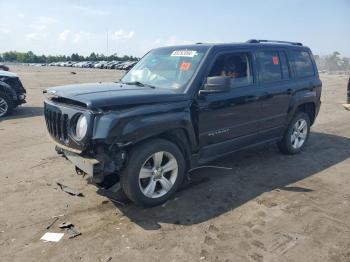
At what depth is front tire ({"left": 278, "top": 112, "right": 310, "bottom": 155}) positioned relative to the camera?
687 centimetres

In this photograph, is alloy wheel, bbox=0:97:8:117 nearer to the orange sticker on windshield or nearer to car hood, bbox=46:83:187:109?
car hood, bbox=46:83:187:109

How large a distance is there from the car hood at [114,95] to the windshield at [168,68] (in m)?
0.24

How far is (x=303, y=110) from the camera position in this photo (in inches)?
287

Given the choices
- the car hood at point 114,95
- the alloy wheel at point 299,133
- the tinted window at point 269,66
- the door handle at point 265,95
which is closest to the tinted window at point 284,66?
the tinted window at point 269,66

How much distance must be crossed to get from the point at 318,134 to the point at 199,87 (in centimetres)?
515

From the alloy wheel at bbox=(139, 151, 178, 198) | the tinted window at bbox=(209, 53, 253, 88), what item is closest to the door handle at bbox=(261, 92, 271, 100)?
the tinted window at bbox=(209, 53, 253, 88)

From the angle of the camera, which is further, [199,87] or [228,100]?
[228,100]

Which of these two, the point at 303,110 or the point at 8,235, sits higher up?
the point at 303,110

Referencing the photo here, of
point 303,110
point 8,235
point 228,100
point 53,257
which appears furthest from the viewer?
point 303,110

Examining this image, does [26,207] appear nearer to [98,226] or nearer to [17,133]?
[98,226]

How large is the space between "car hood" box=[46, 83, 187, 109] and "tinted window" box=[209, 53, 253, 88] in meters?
0.82

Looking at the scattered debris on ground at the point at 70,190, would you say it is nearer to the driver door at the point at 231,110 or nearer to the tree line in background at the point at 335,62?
the driver door at the point at 231,110

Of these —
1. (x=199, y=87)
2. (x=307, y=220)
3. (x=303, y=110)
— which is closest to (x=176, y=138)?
(x=199, y=87)

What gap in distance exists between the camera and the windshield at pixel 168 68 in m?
5.10
